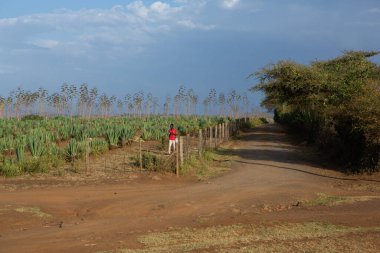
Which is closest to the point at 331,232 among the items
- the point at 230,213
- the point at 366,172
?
the point at 230,213

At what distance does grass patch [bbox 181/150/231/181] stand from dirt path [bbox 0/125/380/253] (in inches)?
38.3

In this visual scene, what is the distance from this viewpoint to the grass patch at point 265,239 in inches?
284

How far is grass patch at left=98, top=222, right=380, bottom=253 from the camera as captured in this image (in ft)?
23.7

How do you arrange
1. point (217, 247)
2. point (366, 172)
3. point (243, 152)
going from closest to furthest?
point (217, 247)
point (366, 172)
point (243, 152)

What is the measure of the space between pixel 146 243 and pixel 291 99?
77.2ft

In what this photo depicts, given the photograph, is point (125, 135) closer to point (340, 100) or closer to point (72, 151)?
point (72, 151)

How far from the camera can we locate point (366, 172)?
17.0 m

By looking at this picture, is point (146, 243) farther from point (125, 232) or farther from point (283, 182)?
point (283, 182)

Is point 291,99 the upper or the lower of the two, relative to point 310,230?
upper

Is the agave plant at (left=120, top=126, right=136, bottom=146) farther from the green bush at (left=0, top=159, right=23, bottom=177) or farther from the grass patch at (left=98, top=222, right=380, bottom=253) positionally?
the grass patch at (left=98, top=222, right=380, bottom=253)

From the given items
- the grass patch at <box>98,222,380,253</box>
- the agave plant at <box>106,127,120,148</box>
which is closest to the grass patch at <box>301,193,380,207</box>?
the grass patch at <box>98,222,380,253</box>

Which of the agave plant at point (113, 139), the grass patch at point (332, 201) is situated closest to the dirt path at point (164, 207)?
the grass patch at point (332, 201)

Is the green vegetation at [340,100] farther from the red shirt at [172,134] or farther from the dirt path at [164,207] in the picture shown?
the red shirt at [172,134]

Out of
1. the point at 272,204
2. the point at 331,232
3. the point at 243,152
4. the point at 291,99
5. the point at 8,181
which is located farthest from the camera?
the point at 291,99
